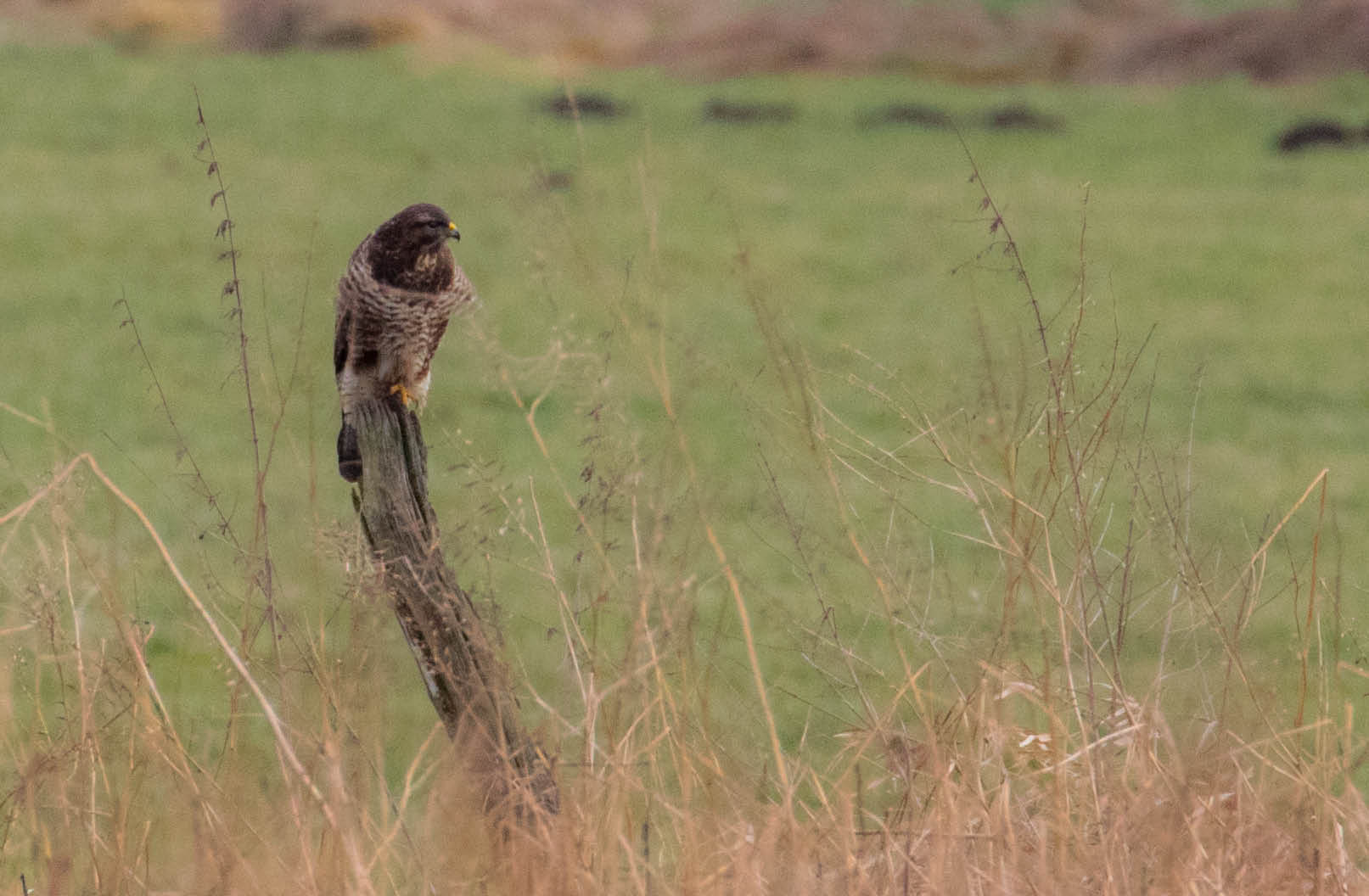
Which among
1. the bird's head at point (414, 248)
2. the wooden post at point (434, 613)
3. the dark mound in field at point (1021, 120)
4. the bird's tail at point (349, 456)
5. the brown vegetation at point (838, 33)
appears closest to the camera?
the wooden post at point (434, 613)

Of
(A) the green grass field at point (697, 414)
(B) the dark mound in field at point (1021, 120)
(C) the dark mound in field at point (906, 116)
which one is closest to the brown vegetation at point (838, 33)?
(A) the green grass field at point (697, 414)

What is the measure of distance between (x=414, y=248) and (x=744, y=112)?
2047 cm

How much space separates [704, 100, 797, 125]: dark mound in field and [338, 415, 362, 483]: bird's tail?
67.8ft

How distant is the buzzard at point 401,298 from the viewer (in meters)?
4.43

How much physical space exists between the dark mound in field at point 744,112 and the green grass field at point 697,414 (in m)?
0.49

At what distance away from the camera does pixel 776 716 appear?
6578 millimetres

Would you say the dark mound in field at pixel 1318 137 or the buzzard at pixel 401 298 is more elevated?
the buzzard at pixel 401 298

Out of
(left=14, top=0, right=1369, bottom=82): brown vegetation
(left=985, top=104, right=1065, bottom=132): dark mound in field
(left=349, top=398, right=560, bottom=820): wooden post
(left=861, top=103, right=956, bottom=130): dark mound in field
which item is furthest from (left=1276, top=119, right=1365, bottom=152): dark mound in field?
(left=349, top=398, right=560, bottom=820): wooden post

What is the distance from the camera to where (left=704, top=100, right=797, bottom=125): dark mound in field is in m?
24.2

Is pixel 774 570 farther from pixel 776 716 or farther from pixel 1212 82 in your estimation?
pixel 1212 82

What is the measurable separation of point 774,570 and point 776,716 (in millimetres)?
2479

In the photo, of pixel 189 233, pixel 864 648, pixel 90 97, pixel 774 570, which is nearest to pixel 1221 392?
pixel 774 570

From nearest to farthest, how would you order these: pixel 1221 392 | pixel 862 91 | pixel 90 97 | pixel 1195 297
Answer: pixel 1221 392, pixel 1195 297, pixel 90 97, pixel 862 91

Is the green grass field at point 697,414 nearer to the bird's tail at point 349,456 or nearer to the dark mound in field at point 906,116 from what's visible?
the bird's tail at point 349,456
